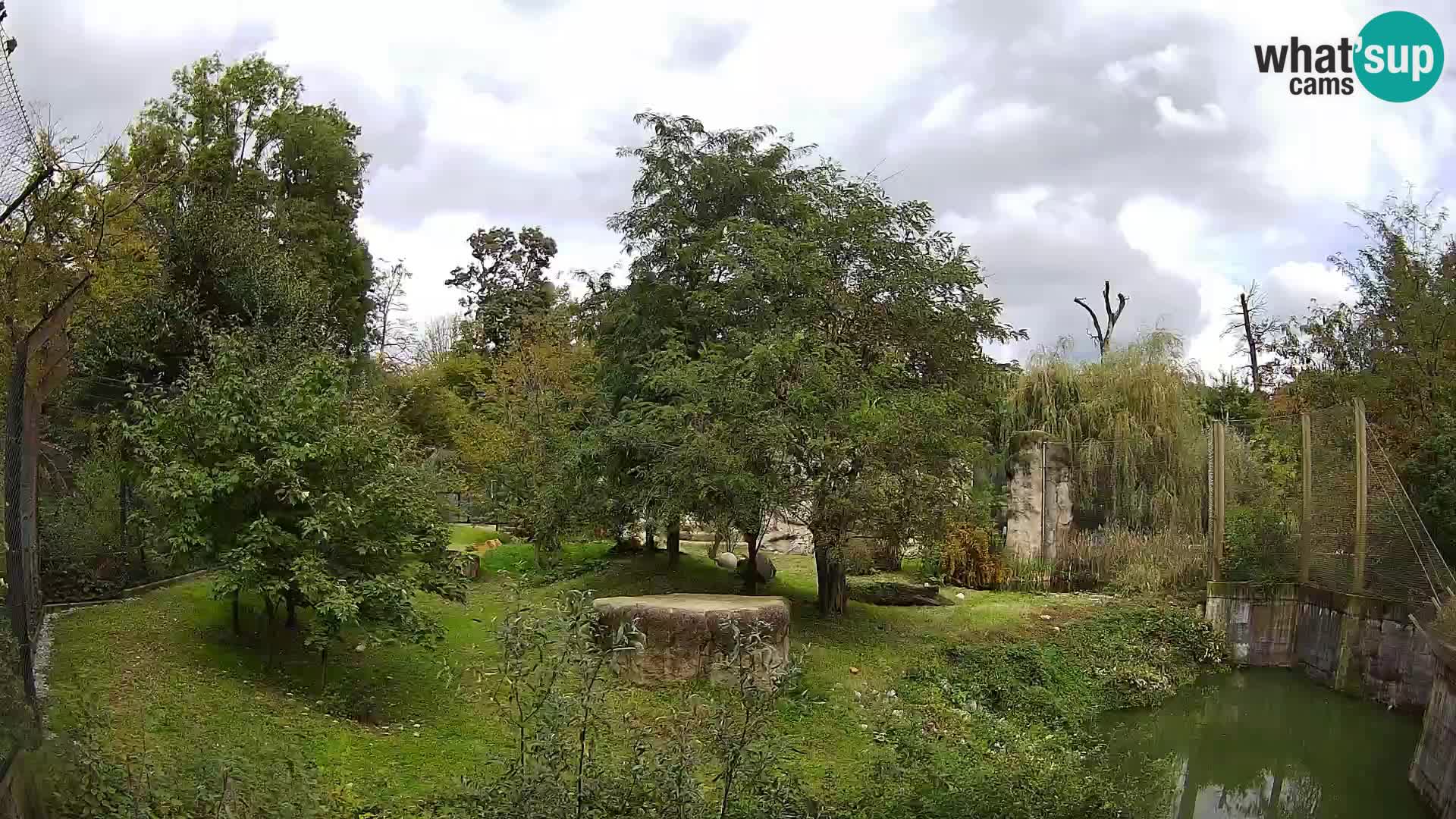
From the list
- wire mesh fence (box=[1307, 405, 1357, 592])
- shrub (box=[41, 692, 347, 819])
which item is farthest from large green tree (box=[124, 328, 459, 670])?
wire mesh fence (box=[1307, 405, 1357, 592])

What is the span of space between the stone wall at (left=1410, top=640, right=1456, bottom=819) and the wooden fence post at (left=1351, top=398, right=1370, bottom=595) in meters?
3.08

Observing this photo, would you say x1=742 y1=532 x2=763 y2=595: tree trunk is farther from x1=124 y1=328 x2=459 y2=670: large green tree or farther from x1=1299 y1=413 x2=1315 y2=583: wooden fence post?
x1=1299 y1=413 x2=1315 y2=583: wooden fence post

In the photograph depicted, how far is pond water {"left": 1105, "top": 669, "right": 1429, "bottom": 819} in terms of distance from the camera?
900 cm

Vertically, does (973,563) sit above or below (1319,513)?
Result: below

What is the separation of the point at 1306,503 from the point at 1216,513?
1262 millimetres

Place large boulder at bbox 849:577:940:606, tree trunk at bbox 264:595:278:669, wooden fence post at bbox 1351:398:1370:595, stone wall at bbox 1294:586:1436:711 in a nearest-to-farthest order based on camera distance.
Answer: tree trunk at bbox 264:595:278:669 → stone wall at bbox 1294:586:1436:711 → wooden fence post at bbox 1351:398:1370:595 → large boulder at bbox 849:577:940:606

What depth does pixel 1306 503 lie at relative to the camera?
1291 centimetres

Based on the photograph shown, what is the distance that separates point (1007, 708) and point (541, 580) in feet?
22.6

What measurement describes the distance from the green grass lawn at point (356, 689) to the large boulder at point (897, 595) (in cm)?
135

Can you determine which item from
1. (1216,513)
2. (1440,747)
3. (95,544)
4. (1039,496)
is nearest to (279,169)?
(95,544)

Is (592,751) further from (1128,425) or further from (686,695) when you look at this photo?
(1128,425)

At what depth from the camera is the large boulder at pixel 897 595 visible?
45.9 ft

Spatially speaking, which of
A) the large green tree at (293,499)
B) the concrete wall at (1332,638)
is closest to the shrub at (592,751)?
the large green tree at (293,499)

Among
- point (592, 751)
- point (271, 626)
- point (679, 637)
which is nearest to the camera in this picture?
point (592, 751)
